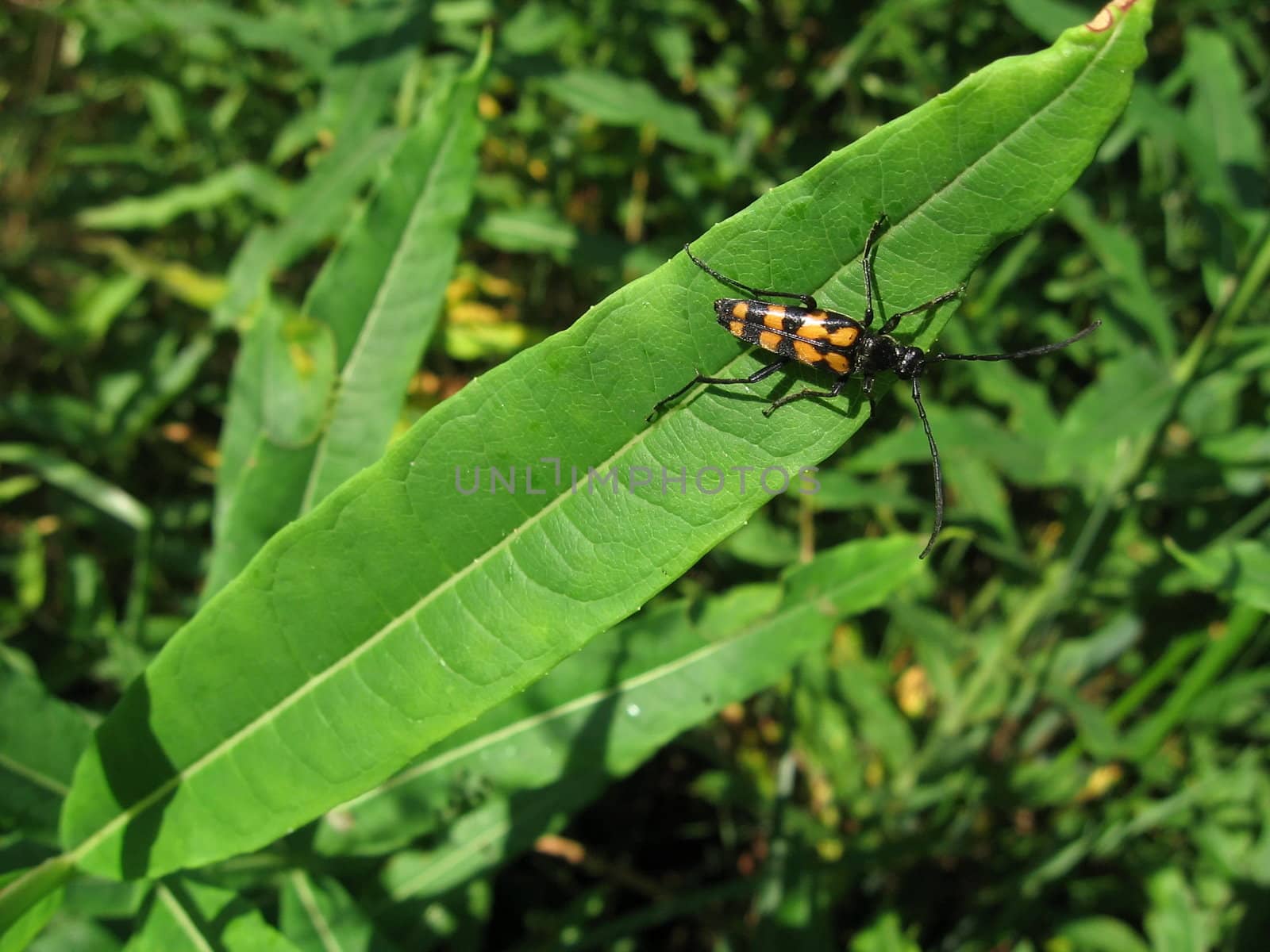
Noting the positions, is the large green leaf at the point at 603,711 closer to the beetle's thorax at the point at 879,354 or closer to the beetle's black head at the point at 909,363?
the beetle's black head at the point at 909,363

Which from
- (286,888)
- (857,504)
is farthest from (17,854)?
(857,504)

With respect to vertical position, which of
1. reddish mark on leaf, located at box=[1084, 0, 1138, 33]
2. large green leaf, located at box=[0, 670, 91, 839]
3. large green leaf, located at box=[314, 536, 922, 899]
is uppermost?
reddish mark on leaf, located at box=[1084, 0, 1138, 33]

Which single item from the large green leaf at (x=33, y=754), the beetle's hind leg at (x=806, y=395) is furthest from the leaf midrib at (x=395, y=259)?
the beetle's hind leg at (x=806, y=395)

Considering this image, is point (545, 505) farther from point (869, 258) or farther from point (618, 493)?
point (869, 258)

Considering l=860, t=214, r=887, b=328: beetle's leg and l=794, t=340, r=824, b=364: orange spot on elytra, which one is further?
l=794, t=340, r=824, b=364: orange spot on elytra

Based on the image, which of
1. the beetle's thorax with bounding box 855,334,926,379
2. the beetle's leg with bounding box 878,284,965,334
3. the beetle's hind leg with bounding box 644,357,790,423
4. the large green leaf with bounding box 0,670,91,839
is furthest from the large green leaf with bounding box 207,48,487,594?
the beetle's leg with bounding box 878,284,965,334

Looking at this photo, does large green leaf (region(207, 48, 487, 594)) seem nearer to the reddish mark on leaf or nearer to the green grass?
the green grass

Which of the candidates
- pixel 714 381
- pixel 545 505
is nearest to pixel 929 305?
pixel 714 381
